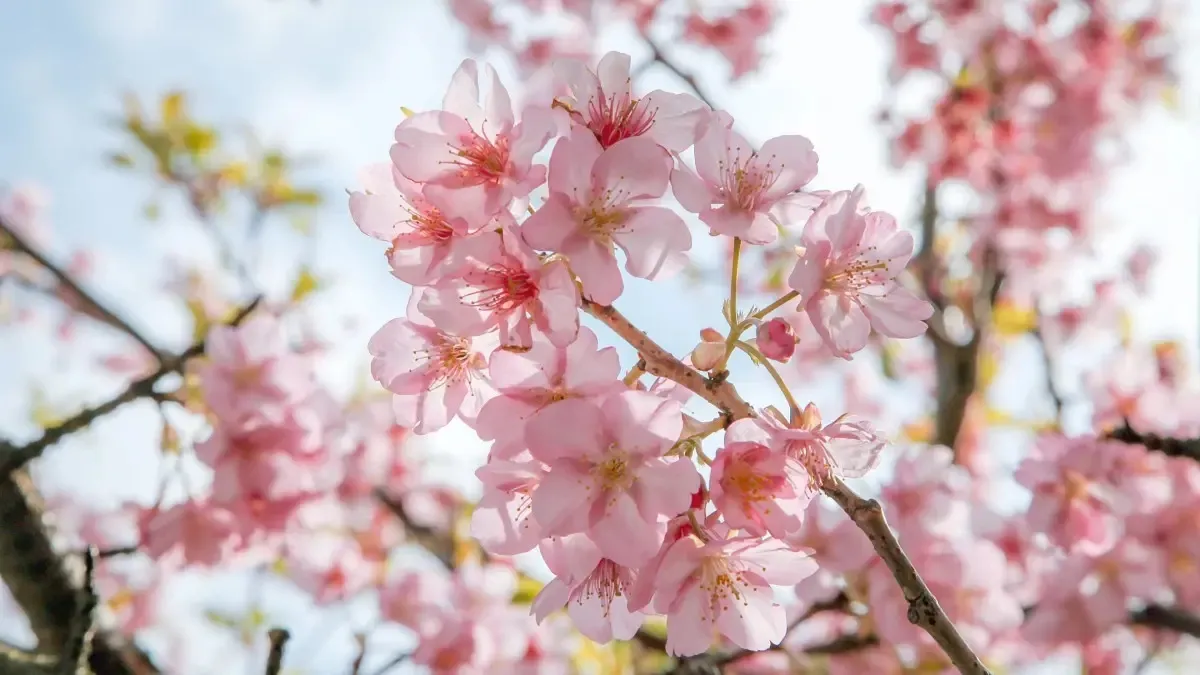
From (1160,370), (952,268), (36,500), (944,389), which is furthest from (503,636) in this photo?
(952,268)

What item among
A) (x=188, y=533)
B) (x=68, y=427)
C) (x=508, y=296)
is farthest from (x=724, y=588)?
(x=188, y=533)

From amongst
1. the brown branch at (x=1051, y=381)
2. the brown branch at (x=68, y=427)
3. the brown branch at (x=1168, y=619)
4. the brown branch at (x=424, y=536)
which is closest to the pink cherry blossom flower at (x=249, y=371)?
Answer: the brown branch at (x=68, y=427)

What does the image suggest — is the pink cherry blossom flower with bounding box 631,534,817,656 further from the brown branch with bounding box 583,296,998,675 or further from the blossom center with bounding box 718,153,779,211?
the blossom center with bounding box 718,153,779,211

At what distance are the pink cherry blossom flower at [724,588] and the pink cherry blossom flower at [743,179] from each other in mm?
394

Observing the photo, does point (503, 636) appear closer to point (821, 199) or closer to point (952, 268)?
point (821, 199)

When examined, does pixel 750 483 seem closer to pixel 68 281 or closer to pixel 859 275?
pixel 859 275

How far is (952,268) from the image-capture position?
5.33 meters

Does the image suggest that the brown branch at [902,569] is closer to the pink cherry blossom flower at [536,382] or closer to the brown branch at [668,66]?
the pink cherry blossom flower at [536,382]

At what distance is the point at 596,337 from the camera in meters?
1.02

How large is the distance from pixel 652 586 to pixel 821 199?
1.82ft

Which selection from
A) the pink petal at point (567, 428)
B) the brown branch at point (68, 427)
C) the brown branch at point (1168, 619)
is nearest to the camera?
the pink petal at point (567, 428)

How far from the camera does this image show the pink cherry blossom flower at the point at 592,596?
1.08 meters

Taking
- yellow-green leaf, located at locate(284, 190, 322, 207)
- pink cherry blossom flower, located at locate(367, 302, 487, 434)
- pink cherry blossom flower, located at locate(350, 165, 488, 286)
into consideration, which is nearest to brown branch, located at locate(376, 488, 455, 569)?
yellow-green leaf, located at locate(284, 190, 322, 207)

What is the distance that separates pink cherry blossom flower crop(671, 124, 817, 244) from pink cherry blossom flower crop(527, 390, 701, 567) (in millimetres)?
259
